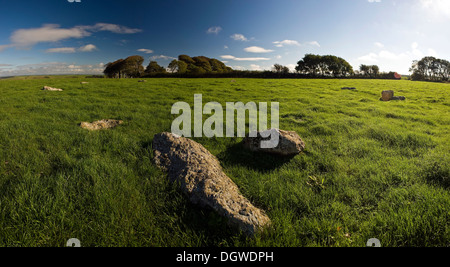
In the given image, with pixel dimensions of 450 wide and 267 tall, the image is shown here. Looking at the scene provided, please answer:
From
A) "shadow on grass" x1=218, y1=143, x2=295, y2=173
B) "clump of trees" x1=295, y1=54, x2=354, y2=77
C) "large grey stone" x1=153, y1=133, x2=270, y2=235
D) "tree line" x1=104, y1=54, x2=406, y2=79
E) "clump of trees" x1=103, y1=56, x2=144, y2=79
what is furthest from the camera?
"clump of trees" x1=295, y1=54, x2=354, y2=77

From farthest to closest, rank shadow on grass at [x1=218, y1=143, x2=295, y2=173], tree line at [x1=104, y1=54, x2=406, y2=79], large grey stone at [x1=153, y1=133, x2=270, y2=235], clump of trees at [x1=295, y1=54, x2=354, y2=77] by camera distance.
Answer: clump of trees at [x1=295, y1=54, x2=354, y2=77]
tree line at [x1=104, y1=54, x2=406, y2=79]
shadow on grass at [x1=218, y1=143, x2=295, y2=173]
large grey stone at [x1=153, y1=133, x2=270, y2=235]

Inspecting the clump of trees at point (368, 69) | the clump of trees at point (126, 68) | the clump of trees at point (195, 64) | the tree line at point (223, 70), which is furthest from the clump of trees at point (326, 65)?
the clump of trees at point (126, 68)

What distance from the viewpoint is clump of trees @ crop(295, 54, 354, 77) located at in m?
89.1

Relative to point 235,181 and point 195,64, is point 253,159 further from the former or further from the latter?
point 195,64

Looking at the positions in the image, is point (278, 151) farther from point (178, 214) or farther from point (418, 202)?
point (178, 214)

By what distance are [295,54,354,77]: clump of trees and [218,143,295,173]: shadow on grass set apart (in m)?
95.2

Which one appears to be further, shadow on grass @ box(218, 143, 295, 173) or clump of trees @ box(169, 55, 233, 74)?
clump of trees @ box(169, 55, 233, 74)

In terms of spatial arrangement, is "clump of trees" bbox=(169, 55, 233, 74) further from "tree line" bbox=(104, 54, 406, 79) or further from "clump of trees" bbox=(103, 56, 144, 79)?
"clump of trees" bbox=(103, 56, 144, 79)

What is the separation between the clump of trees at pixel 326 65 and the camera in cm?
8906

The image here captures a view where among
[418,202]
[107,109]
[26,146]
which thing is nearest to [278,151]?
[418,202]

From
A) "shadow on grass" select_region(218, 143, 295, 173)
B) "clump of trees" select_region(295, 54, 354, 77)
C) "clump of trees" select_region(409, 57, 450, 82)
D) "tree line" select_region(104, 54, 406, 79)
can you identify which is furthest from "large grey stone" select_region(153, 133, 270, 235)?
"clump of trees" select_region(409, 57, 450, 82)

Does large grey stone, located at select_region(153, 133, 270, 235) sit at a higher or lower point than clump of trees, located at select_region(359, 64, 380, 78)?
lower

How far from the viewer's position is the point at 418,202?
326cm
